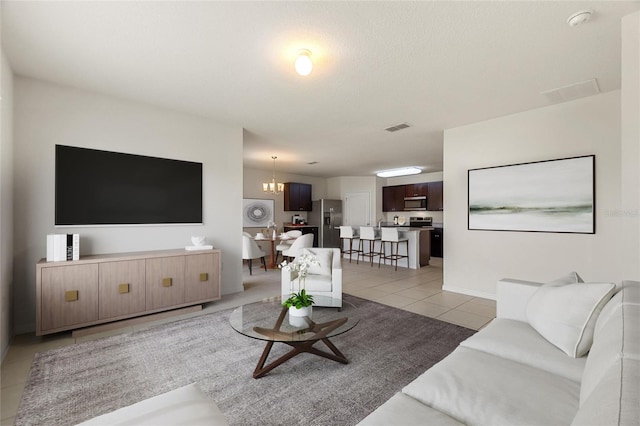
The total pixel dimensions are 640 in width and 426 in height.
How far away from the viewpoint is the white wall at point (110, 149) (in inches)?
117

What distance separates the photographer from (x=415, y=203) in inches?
357

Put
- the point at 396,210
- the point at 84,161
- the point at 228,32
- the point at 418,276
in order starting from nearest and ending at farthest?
the point at 228,32 → the point at 84,161 → the point at 418,276 → the point at 396,210

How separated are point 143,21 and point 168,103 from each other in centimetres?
163

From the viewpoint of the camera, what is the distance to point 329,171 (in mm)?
8719

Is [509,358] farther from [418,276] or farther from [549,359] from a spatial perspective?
[418,276]

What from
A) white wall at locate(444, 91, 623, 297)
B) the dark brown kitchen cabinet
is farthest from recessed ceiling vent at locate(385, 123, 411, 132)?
the dark brown kitchen cabinet

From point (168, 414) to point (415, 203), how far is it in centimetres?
883

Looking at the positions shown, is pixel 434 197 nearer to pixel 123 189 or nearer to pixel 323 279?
pixel 323 279

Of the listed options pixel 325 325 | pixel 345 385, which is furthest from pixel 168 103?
pixel 345 385

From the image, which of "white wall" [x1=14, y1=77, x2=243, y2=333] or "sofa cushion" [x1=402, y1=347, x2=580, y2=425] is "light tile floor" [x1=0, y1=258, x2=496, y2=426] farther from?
"sofa cushion" [x1=402, y1=347, x2=580, y2=425]

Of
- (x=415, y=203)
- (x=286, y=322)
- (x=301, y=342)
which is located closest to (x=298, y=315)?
(x=286, y=322)

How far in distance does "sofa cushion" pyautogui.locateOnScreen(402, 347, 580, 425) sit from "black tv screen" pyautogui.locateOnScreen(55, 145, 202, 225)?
365 centimetres

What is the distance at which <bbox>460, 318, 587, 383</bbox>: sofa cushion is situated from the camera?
1.44 metres

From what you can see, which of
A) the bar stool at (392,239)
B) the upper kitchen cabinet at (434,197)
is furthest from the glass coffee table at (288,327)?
the upper kitchen cabinet at (434,197)
